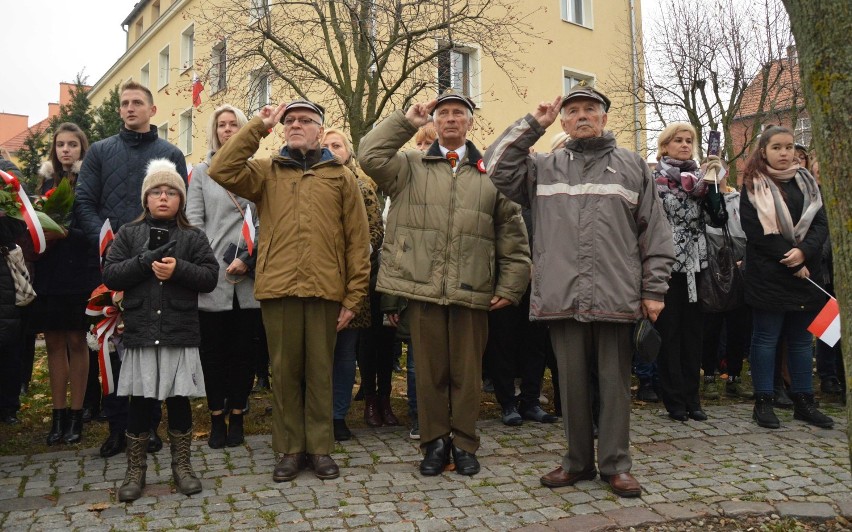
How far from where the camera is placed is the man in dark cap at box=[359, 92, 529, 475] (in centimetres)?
454

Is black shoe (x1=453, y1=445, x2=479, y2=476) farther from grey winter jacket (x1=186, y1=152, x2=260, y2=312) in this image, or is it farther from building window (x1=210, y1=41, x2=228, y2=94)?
building window (x1=210, y1=41, x2=228, y2=94)

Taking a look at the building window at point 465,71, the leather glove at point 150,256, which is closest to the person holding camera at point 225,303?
the leather glove at point 150,256

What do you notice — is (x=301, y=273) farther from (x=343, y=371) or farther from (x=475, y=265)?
(x=343, y=371)

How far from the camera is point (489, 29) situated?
1416cm

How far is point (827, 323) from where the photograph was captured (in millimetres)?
5551

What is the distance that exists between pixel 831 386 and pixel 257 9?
11211mm

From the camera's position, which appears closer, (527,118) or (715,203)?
(527,118)

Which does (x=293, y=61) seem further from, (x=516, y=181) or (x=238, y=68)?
(x=516, y=181)

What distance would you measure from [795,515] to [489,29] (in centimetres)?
1185

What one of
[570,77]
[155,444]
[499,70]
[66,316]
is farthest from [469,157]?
[570,77]

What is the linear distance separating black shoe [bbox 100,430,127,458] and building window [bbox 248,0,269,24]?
33.9 feet

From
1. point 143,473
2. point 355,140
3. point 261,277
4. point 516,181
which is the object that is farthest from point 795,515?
point 355,140

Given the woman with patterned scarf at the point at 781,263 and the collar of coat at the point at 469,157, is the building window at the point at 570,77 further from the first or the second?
the collar of coat at the point at 469,157

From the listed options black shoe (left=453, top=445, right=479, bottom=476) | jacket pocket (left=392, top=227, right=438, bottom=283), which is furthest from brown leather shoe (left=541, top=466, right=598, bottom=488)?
jacket pocket (left=392, top=227, right=438, bottom=283)
